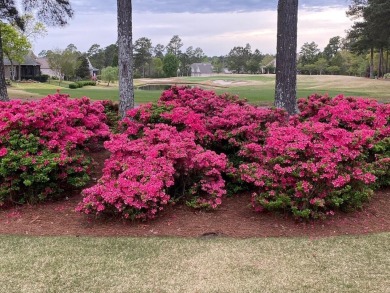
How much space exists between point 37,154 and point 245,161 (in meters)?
3.01

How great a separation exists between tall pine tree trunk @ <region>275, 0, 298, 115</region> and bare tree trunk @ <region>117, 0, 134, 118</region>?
2923mm

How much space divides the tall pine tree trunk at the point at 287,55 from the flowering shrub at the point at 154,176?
117 inches

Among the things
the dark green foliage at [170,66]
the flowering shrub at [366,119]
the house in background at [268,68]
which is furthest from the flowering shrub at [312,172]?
the house in background at [268,68]

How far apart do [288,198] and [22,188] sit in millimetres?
3625

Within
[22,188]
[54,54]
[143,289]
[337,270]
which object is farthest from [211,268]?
[54,54]

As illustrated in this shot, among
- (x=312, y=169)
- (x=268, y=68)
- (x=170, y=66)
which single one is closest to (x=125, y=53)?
(x=312, y=169)

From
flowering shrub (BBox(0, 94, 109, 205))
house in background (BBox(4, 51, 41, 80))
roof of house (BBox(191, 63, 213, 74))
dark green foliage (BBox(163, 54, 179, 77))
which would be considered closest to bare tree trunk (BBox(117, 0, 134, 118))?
flowering shrub (BBox(0, 94, 109, 205))

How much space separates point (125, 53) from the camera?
292 inches

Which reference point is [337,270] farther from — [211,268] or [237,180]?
[237,180]

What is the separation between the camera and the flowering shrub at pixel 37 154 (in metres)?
5.10

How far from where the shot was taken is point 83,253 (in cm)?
406

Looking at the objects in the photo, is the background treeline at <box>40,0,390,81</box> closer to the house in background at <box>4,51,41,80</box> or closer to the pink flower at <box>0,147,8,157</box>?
the house in background at <box>4,51,41,80</box>

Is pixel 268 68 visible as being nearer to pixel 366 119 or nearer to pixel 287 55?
pixel 287 55

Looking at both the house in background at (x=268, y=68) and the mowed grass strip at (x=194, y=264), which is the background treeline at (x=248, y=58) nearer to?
the house in background at (x=268, y=68)
